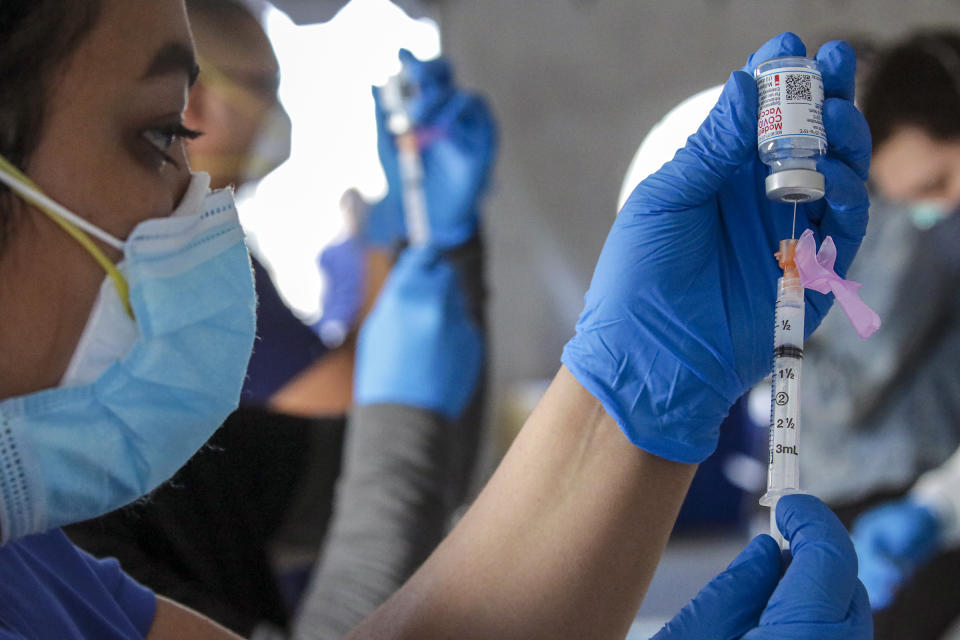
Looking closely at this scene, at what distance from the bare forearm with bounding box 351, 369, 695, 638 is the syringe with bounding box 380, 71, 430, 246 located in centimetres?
93

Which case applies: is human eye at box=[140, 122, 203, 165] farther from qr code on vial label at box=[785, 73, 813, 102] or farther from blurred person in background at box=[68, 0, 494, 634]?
qr code on vial label at box=[785, 73, 813, 102]

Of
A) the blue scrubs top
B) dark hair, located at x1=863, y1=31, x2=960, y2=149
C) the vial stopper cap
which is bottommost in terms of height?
the blue scrubs top

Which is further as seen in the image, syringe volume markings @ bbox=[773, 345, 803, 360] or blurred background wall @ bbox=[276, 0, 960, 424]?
blurred background wall @ bbox=[276, 0, 960, 424]

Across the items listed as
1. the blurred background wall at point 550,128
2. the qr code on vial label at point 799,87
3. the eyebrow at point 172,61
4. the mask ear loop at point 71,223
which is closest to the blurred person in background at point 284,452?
the eyebrow at point 172,61

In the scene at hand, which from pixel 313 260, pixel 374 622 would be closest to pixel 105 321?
pixel 374 622

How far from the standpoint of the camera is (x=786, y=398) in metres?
0.62

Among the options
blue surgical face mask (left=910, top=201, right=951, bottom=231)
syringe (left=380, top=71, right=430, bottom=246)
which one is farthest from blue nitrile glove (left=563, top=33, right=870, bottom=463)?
blue surgical face mask (left=910, top=201, right=951, bottom=231)

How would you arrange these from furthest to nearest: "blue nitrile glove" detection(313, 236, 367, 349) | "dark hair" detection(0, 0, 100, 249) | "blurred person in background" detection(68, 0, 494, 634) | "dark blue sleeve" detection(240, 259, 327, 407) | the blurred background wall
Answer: the blurred background wall → "blue nitrile glove" detection(313, 236, 367, 349) → "dark blue sleeve" detection(240, 259, 327, 407) → "blurred person in background" detection(68, 0, 494, 634) → "dark hair" detection(0, 0, 100, 249)

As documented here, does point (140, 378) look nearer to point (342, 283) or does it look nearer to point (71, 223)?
point (71, 223)

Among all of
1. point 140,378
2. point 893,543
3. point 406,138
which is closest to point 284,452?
point 406,138

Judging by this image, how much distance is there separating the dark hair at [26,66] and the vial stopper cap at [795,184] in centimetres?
53

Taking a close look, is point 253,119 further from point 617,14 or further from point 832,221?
point 617,14

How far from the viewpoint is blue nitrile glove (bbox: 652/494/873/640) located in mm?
531

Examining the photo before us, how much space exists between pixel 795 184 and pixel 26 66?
55 centimetres
